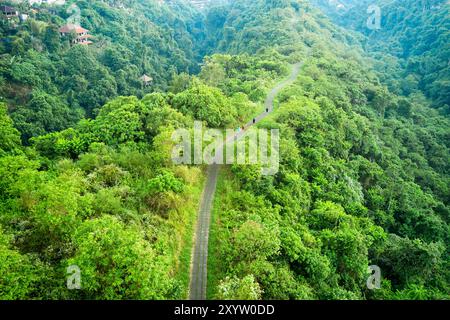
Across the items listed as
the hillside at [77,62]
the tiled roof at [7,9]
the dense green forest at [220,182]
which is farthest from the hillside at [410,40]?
the tiled roof at [7,9]

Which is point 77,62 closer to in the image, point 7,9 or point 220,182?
point 7,9

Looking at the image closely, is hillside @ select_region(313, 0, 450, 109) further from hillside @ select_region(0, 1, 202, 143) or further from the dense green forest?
hillside @ select_region(0, 1, 202, 143)

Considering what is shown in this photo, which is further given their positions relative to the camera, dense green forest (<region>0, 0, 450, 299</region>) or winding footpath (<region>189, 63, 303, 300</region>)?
winding footpath (<region>189, 63, 303, 300</region>)

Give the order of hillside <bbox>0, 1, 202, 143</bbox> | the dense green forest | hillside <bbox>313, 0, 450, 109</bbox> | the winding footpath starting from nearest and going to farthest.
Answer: the dense green forest < the winding footpath < hillside <bbox>0, 1, 202, 143</bbox> < hillside <bbox>313, 0, 450, 109</bbox>

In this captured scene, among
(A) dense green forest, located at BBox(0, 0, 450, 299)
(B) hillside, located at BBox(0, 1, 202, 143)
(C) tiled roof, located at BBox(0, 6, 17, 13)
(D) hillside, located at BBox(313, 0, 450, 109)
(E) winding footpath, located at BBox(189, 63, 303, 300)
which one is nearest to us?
(A) dense green forest, located at BBox(0, 0, 450, 299)

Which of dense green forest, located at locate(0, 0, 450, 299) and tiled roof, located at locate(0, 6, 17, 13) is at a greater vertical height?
tiled roof, located at locate(0, 6, 17, 13)

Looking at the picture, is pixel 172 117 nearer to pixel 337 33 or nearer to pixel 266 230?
pixel 266 230

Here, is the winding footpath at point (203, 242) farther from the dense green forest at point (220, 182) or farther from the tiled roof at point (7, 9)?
the tiled roof at point (7, 9)

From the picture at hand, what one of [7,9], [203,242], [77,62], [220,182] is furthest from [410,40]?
[203,242]

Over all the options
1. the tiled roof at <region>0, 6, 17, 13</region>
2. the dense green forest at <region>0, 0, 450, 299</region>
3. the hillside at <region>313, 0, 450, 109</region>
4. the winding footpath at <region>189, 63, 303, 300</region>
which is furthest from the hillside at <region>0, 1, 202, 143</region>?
the hillside at <region>313, 0, 450, 109</region>
